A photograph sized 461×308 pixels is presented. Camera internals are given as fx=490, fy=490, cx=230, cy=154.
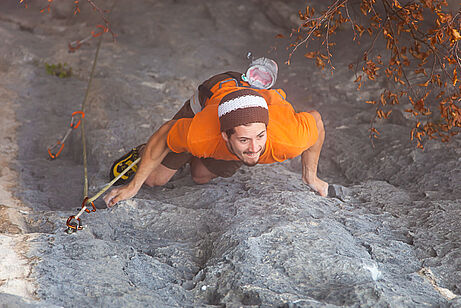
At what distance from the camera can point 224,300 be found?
6.78 feet

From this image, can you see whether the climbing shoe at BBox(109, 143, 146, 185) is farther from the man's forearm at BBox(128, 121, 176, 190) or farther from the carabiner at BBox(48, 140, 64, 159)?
the carabiner at BBox(48, 140, 64, 159)

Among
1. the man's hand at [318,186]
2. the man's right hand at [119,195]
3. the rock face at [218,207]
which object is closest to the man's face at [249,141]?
the rock face at [218,207]

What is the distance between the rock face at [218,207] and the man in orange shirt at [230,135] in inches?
5.7

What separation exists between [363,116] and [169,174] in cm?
185

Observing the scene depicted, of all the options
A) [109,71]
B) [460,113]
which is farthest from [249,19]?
[460,113]

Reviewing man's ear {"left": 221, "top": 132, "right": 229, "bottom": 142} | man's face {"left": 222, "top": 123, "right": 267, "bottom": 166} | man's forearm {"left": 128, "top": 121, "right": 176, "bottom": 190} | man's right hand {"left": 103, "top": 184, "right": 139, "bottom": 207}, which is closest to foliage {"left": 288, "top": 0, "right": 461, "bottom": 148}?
man's face {"left": 222, "top": 123, "right": 267, "bottom": 166}

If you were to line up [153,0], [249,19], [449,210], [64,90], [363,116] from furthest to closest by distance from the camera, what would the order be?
[153,0] → [249,19] → [64,90] → [363,116] → [449,210]

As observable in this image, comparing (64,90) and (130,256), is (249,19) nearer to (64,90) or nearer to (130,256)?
(64,90)

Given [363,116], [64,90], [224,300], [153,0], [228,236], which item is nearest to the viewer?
[224,300]

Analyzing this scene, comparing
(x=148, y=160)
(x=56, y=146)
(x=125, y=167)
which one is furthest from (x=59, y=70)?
(x=148, y=160)

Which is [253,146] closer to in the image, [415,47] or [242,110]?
[242,110]

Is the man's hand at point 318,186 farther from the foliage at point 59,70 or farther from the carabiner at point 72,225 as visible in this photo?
the foliage at point 59,70

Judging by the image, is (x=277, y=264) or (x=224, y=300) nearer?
(x=224, y=300)

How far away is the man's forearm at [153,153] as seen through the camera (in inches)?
120
